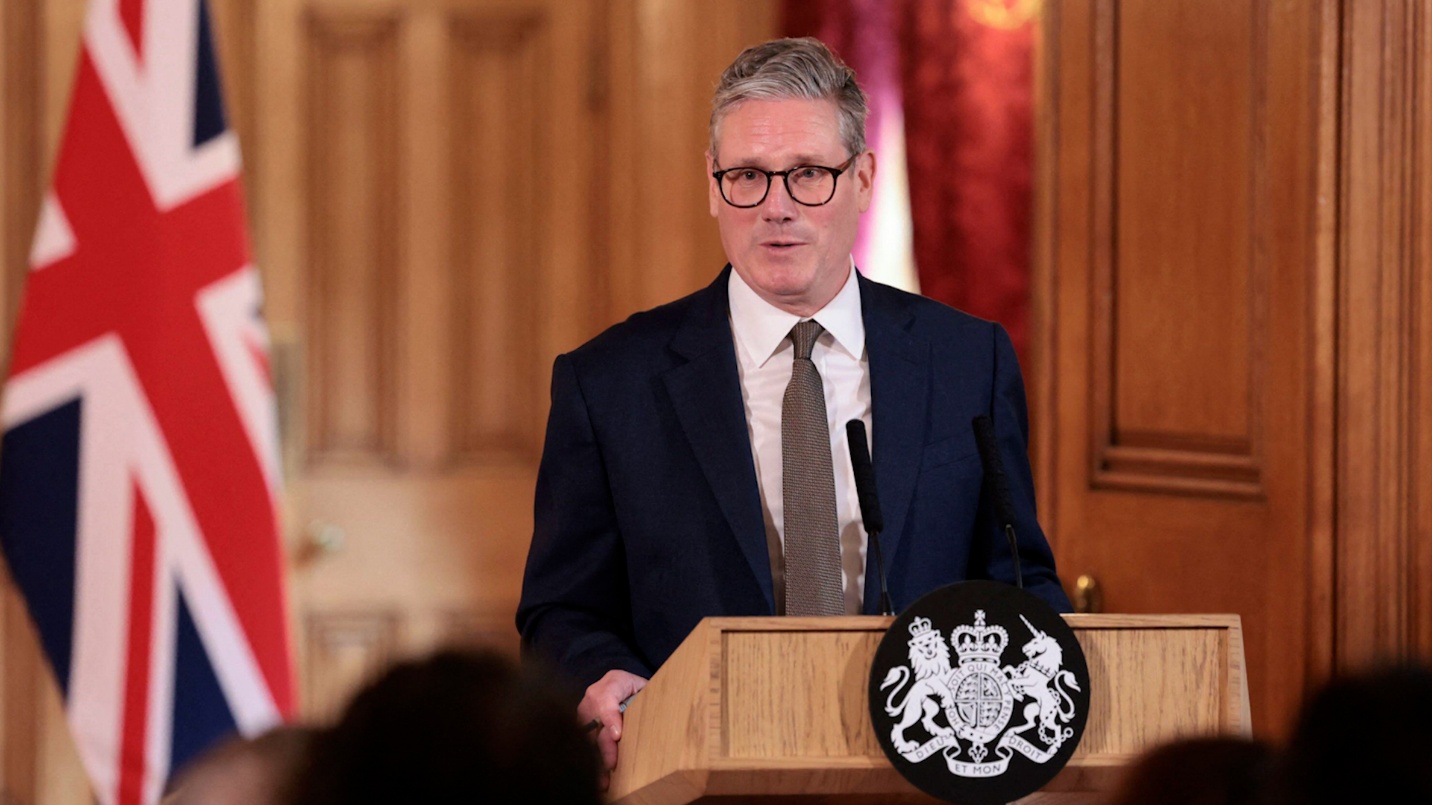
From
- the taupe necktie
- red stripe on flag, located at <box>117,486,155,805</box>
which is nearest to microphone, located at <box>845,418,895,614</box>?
the taupe necktie

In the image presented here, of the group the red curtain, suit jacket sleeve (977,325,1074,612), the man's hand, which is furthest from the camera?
the red curtain

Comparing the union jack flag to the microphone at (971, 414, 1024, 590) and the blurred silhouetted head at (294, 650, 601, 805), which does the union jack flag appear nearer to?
the microphone at (971, 414, 1024, 590)

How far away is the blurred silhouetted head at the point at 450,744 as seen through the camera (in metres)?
0.61

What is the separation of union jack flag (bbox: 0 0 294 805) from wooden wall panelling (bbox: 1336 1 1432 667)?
77.3 inches

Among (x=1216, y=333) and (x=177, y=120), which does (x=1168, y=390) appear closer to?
(x=1216, y=333)

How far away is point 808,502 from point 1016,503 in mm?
250

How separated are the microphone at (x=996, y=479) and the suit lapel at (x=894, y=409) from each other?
0.73 ft

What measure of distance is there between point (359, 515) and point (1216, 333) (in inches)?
76.5

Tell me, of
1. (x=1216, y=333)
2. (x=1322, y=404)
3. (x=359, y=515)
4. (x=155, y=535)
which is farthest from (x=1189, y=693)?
(x=359, y=515)

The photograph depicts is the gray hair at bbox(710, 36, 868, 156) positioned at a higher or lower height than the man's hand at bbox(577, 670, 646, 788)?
higher

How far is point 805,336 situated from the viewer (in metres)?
1.63

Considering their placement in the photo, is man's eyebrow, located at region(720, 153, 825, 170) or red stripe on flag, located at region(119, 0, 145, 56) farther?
red stripe on flag, located at region(119, 0, 145, 56)

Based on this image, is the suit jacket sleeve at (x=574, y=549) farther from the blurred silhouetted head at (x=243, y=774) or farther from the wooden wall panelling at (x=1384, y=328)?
the wooden wall panelling at (x=1384, y=328)

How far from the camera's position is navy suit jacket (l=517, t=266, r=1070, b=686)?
1.57 meters
